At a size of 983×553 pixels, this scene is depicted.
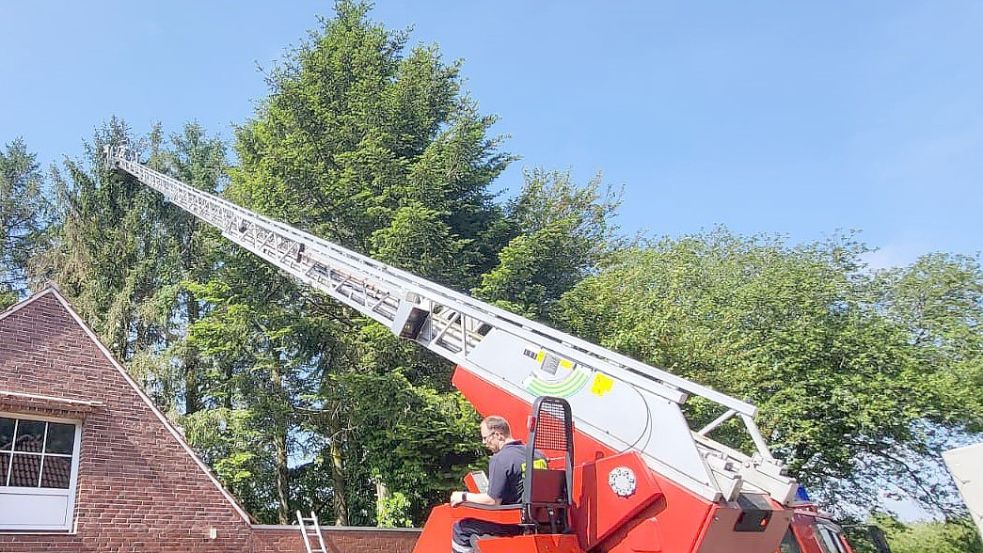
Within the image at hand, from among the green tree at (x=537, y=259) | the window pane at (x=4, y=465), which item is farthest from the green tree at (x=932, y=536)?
the window pane at (x=4, y=465)

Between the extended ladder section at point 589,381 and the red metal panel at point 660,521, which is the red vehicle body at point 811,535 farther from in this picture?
the red metal panel at point 660,521

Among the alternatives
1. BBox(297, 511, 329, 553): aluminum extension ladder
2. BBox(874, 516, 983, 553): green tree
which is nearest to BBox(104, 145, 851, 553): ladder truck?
BBox(297, 511, 329, 553): aluminum extension ladder

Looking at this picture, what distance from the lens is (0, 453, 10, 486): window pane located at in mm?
8805

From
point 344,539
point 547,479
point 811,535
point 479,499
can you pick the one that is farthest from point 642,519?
point 344,539

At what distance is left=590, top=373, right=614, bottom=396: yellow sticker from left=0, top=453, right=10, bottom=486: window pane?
7.44 m

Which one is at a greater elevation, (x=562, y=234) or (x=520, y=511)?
(x=562, y=234)

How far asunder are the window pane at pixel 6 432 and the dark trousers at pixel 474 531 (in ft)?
22.6

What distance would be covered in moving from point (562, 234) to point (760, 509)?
38.0 feet

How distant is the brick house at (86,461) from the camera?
8.95 m

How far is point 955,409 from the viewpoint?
17359 mm

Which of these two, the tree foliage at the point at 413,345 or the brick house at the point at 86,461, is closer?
the brick house at the point at 86,461

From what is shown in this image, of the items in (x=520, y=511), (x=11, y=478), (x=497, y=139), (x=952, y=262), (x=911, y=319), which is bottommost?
(x=11, y=478)

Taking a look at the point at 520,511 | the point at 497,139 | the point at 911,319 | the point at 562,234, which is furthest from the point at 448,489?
the point at 911,319

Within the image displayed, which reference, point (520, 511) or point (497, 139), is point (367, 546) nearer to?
point (520, 511)
